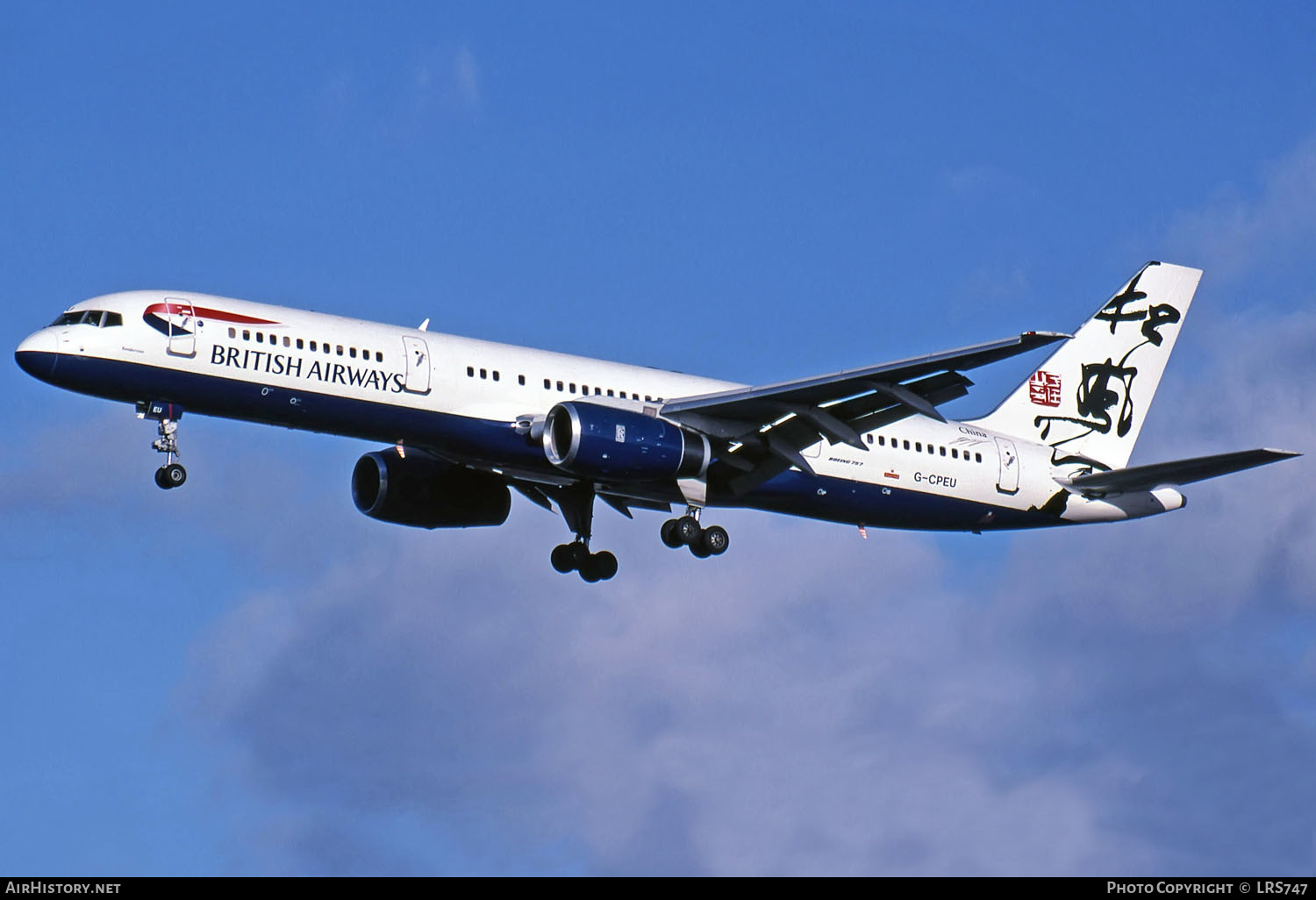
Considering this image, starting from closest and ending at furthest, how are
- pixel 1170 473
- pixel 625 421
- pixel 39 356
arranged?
pixel 39 356, pixel 625 421, pixel 1170 473

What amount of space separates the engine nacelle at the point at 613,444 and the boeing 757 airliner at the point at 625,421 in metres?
0.05

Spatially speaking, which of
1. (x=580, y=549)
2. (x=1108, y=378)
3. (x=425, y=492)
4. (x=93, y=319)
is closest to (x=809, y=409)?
(x=580, y=549)

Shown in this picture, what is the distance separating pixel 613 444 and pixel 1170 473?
47.1 feet

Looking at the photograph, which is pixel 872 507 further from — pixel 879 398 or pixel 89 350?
pixel 89 350

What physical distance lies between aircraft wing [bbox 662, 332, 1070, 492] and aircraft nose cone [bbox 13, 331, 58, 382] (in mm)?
14244

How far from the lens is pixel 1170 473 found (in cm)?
4919

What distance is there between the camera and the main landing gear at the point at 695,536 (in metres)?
49.2

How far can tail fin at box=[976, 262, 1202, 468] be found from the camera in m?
54.7

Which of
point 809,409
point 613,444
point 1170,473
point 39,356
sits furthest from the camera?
point 1170,473

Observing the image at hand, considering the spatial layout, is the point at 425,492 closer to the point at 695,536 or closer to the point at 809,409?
the point at 695,536

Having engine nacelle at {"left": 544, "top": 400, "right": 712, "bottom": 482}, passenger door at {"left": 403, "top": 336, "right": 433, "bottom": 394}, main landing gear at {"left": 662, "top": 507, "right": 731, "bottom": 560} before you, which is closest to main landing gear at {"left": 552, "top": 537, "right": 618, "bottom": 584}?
main landing gear at {"left": 662, "top": 507, "right": 731, "bottom": 560}

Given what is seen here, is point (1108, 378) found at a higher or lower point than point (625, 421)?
higher

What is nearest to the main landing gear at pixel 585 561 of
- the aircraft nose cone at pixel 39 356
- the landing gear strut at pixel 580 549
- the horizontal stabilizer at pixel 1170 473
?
the landing gear strut at pixel 580 549

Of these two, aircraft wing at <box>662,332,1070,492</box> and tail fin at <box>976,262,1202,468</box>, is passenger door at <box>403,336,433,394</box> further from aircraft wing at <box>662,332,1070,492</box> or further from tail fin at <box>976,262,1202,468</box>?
tail fin at <box>976,262,1202,468</box>
